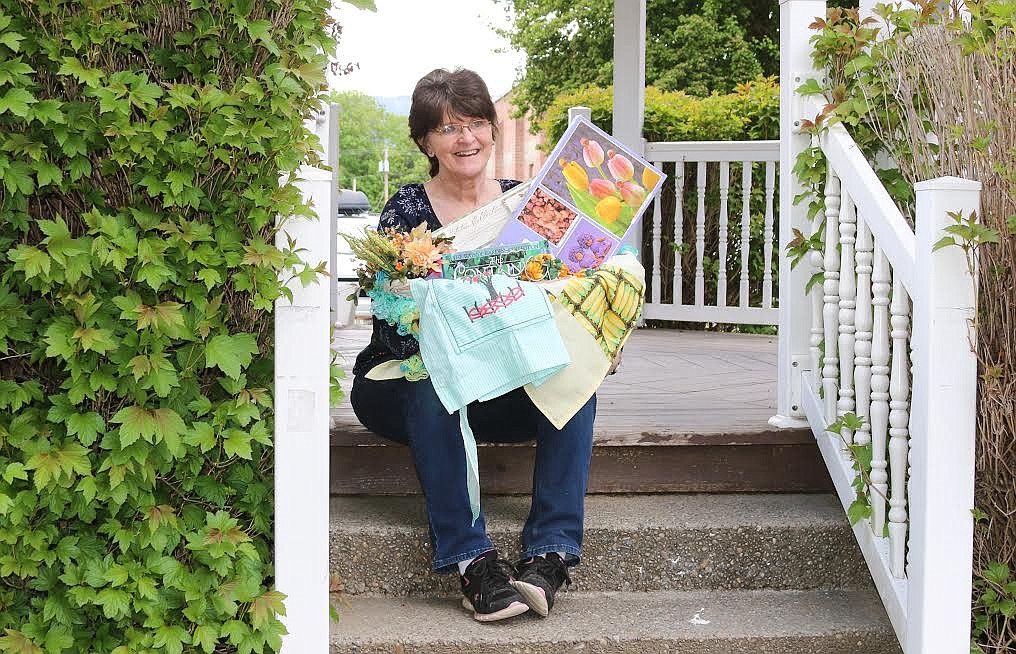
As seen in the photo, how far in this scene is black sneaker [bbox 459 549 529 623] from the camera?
2.46m

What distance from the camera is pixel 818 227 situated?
296 centimetres

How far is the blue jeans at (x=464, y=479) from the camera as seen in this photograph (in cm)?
255

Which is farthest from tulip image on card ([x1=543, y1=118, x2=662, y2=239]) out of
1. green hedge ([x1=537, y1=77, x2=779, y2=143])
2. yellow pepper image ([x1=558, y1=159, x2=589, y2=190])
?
green hedge ([x1=537, y1=77, x2=779, y2=143])

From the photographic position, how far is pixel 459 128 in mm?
2875

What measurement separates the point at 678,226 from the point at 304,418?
4.27 m

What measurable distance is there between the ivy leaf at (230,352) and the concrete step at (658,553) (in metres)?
0.76

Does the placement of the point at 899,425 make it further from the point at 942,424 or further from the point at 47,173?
the point at 47,173

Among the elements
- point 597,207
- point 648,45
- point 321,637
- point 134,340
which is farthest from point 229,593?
point 648,45

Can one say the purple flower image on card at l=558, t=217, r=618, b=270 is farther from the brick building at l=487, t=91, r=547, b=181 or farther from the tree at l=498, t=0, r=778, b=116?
the brick building at l=487, t=91, r=547, b=181

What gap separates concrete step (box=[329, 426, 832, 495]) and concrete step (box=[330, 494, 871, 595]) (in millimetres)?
162

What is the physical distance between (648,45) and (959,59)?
16633mm

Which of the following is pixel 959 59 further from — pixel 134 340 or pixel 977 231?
pixel 134 340

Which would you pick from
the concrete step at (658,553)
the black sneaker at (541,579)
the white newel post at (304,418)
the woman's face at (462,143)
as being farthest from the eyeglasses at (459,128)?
the black sneaker at (541,579)

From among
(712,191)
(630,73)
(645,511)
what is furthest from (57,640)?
(712,191)
